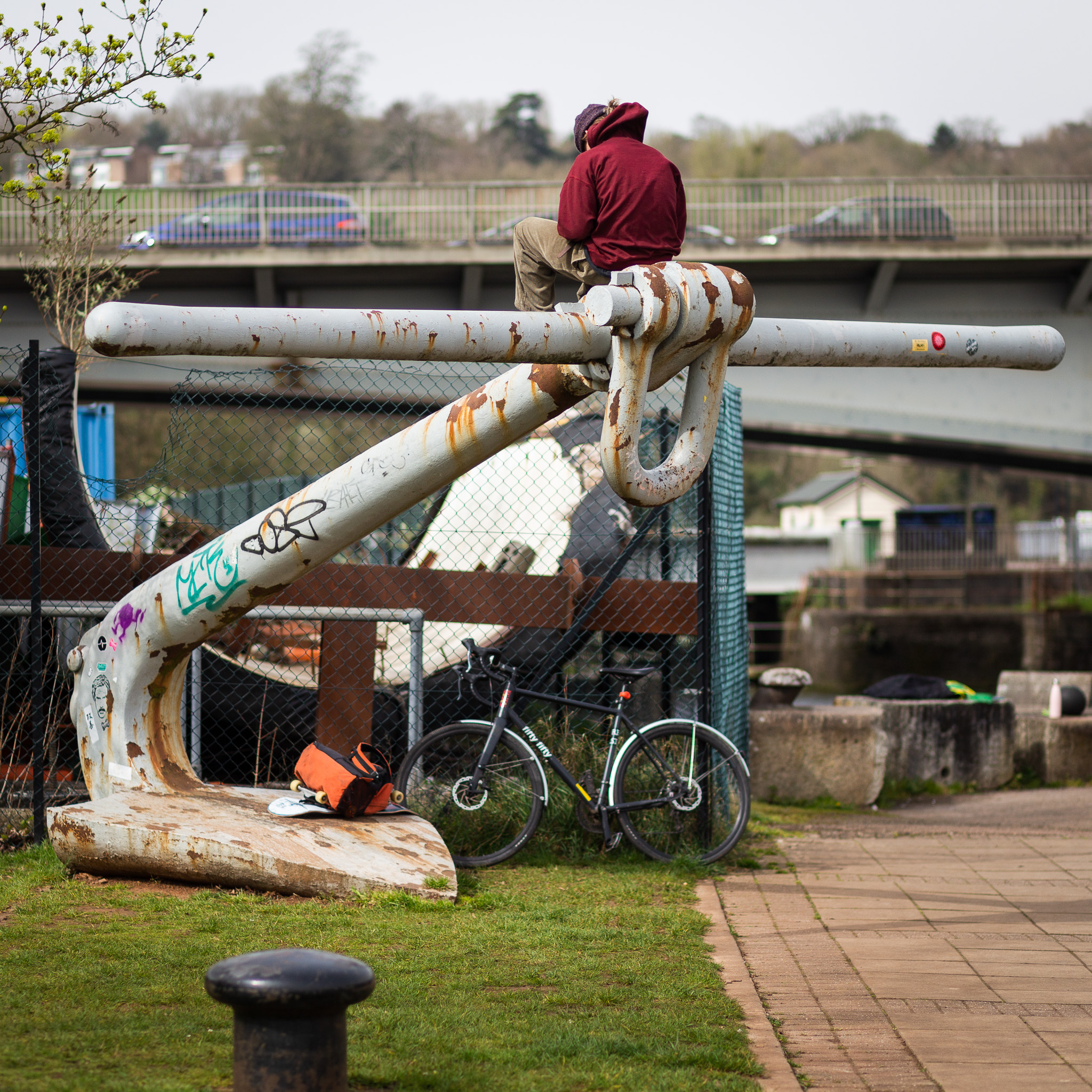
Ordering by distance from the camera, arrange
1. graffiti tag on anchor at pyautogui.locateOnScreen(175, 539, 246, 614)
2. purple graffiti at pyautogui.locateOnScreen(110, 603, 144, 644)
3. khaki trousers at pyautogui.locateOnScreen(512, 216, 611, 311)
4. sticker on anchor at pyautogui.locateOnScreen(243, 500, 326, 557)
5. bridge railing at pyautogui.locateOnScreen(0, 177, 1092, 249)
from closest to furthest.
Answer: khaki trousers at pyautogui.locateOnScreen(512, 216, 611, 311)
sticker on anchor at pyautogui.locateOnScreen(243, 500, 326, 557)
graffiti tag on anchor at pyautogui.locateOnScreen(175, 539, 246, 614)
purple graffiti at pyautogui.locateOnScreen(110, 603, 144, 644)
bridge railing at pyautogui.locateOnScreen(0, 177, 1092, 249)

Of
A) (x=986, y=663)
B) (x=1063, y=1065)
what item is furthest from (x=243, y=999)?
(x=986, y=663)

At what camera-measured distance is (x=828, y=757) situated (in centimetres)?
1007

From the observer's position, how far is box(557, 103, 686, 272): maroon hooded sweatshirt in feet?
15.7

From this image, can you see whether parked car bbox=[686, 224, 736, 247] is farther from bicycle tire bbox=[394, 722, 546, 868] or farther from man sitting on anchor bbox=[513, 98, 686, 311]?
man sitting on anchor bbox=[513, 98, 686, 311]

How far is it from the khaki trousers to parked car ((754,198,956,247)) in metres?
13.6

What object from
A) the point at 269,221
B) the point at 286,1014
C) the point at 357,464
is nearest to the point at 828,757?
the point at 357,464

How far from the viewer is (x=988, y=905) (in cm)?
615

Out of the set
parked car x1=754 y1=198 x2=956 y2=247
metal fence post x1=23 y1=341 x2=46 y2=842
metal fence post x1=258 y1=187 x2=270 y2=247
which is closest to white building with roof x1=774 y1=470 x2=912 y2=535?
parked car x1=754 y1=198 x2=956 y2=247

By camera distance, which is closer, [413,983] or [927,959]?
[413,983]

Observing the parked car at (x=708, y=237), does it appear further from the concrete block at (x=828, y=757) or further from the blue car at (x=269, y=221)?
the concrete block at (x=828, y=757)

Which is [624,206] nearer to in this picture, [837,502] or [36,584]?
[36,584]

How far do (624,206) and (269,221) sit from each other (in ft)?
52.3

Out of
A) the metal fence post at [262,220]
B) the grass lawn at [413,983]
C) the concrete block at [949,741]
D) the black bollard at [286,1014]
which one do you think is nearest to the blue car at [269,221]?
the metal fence post at [262,220]

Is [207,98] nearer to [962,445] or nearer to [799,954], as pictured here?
[962,445]
